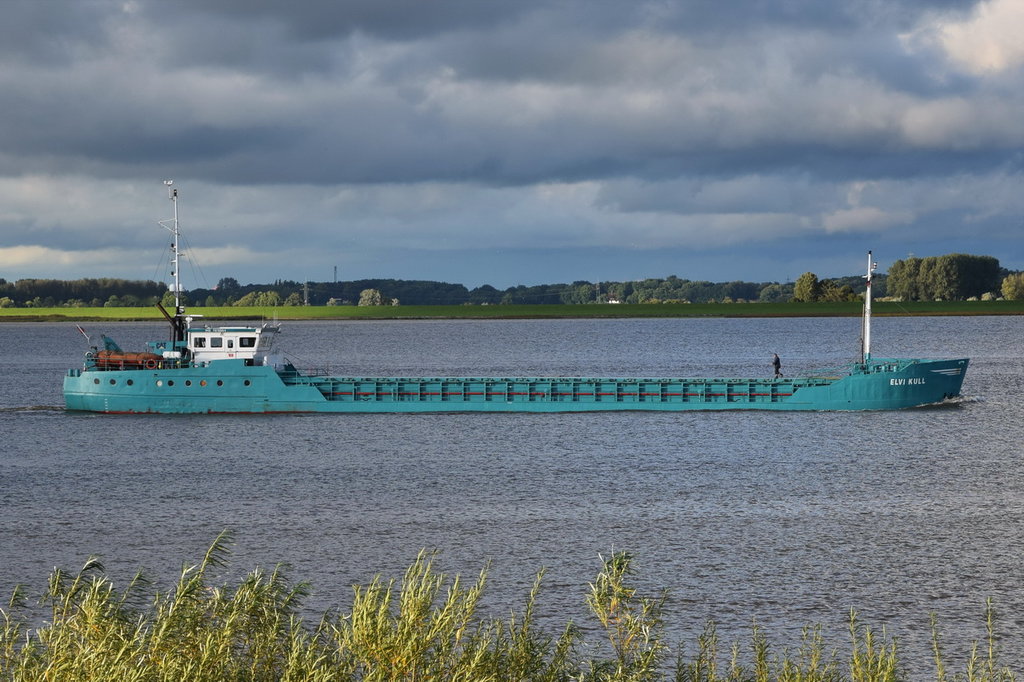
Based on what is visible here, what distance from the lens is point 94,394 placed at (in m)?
67.6

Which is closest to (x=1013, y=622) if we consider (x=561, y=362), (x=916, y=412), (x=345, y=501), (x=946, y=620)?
(x=946, y=620)

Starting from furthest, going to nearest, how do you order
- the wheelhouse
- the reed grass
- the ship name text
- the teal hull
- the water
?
1. the ship name text
2. the teal hull
3. the wheelhouse
4. the water
5. the reed grass

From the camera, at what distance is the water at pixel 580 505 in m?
27.7

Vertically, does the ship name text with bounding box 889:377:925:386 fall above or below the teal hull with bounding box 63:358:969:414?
above

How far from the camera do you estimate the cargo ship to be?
65625 millimetres

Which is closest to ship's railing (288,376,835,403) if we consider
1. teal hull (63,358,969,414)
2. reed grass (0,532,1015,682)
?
teal hull (63,358,969,414)

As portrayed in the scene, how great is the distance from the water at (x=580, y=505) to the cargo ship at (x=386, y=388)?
1.35 meters

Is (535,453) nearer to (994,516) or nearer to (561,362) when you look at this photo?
(994,516)

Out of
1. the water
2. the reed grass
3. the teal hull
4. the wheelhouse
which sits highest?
the wheelhouse

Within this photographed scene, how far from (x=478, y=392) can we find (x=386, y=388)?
5810 millimetres

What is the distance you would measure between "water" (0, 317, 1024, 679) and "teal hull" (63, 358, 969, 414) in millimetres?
1278

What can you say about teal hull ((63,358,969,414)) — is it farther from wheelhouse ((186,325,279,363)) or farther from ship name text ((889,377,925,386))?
wheelhouse ((186,325,279,363))

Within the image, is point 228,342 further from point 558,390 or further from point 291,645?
point 291,645

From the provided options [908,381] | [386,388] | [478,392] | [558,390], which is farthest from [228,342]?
[908,381]
